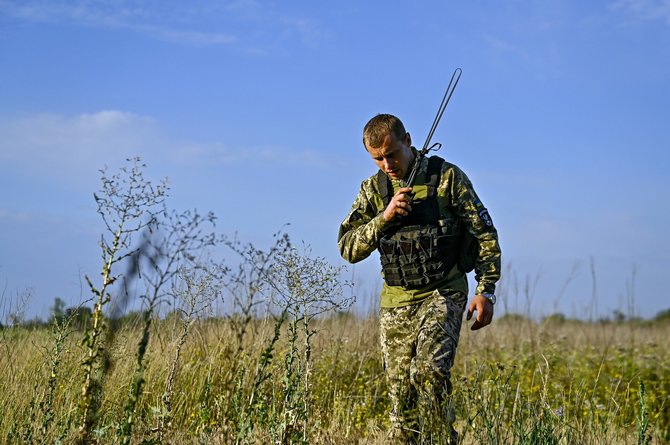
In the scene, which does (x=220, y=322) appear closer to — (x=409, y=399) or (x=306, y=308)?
(x=409, y=399)

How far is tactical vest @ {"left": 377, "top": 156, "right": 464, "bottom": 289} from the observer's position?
190 inches

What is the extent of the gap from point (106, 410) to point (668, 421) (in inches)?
228

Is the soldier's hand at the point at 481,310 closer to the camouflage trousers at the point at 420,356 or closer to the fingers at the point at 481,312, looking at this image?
the fingers at the point at 481,312

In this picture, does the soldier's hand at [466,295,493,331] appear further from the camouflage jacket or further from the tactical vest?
the tactical vest

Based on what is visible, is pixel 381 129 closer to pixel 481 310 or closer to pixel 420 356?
pixel 481 310

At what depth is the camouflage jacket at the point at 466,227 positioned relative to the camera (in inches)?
191

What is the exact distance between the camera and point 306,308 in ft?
13.0

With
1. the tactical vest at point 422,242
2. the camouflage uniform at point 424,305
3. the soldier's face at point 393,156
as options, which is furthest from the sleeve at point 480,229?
the soldier's face at point 393,156

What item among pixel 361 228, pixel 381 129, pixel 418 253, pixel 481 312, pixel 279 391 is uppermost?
pixel 381 129

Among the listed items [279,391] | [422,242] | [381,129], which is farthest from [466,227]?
[279,391]

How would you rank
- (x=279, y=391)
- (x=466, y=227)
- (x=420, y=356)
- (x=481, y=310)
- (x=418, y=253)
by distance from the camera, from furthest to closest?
(x=279, y=391)
(x=466, y=227)
(x=418, y=253)
(x=481, y=310)
(x=420, y=356)

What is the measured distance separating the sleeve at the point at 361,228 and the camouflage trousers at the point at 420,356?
41 centimetres

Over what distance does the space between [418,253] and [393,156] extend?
621 mm

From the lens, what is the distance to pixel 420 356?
4602mm
